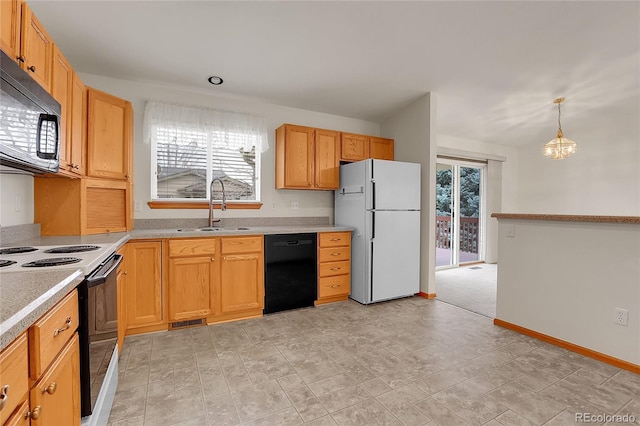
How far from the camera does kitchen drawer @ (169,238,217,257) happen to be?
275 centimetres

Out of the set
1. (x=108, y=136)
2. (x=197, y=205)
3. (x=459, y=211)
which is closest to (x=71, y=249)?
(x=108, y=136)

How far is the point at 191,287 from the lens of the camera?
2.83 m

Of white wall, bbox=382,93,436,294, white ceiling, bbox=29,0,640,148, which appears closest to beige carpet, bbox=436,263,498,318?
white wall, bbox=382,93,436,294

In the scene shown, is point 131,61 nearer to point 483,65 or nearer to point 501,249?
point 483,65

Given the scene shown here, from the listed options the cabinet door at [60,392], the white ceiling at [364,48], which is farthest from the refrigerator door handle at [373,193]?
the cabinet door at [60,392]

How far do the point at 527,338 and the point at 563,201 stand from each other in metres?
4.38

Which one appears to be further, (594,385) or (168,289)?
(168,289)

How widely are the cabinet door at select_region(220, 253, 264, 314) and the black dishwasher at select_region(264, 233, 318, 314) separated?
0.08m

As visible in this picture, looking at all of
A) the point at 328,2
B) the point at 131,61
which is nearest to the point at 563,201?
the point at 328,2

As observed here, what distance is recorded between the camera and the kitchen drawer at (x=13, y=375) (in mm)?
713

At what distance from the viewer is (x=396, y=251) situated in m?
3.64

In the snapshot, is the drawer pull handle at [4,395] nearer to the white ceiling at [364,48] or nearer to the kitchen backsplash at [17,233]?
the kitchen backsplash at [17,233]

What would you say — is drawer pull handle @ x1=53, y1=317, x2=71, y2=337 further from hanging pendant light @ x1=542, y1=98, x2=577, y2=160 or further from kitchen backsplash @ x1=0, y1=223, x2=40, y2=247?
hanging pendant light @ x1=542, y1=98, x2=577, y2=160

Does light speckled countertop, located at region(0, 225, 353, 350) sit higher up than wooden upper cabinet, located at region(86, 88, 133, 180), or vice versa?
wooden upper cabinet, located at region(86, 88, 133, 180)
